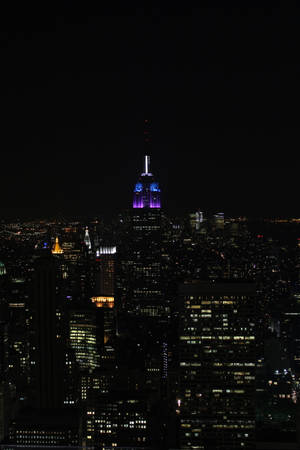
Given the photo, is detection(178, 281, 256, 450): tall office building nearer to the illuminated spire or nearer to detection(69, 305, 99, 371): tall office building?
the illuminated spire

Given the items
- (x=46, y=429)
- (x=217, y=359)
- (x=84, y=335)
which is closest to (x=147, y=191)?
(x=84, y=335)

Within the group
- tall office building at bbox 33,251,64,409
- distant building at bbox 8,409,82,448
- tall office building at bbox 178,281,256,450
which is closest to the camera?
distant building at bbox 8,409,82,448

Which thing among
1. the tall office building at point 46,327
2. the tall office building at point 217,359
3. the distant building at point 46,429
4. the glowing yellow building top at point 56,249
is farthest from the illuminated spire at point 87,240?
the distant building at point 46,429

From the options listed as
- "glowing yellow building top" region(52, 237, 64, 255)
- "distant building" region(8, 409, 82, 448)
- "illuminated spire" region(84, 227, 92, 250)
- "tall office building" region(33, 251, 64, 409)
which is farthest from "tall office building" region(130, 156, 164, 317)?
"distant building" region(8, 409, 82, 448)

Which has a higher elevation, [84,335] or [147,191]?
[147,191]

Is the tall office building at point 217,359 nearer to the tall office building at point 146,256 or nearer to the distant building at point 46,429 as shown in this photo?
the distant building at point 46,429

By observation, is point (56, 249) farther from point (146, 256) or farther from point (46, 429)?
point (146, 256)
